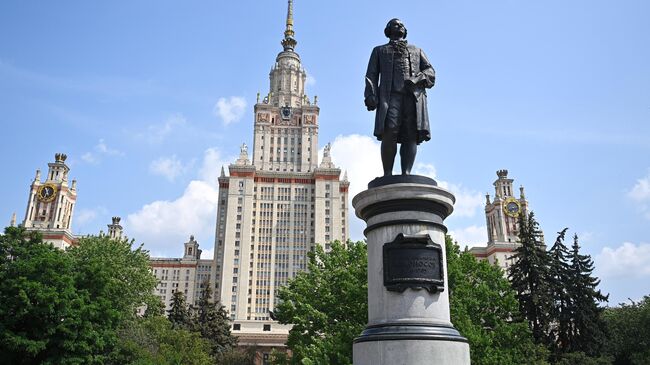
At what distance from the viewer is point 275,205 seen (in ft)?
368

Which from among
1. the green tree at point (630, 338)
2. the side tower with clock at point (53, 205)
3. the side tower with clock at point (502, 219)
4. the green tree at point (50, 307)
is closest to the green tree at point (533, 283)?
the green tree at point (630, 338)

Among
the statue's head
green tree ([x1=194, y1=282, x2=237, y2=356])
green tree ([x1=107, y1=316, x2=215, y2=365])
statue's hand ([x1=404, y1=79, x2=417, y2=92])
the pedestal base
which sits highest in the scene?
the statue's head

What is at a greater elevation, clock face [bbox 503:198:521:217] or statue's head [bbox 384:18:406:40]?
clock face [bbox 503:198:521:217]

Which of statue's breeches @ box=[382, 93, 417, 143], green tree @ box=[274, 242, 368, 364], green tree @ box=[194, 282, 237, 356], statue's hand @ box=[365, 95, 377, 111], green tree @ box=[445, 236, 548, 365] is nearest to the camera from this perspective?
statue's breeches @ box=[382, 93, 417, 143]

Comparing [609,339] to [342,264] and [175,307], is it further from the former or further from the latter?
[175,307]

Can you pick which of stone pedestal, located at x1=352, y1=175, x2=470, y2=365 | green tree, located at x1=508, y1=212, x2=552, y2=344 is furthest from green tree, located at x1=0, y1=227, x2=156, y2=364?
green tree, located at x1=508, y1=212, x2=552, y2=344

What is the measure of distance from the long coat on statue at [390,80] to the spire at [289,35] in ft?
397

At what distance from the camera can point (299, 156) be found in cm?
11688

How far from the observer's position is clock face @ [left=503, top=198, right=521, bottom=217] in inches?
4087

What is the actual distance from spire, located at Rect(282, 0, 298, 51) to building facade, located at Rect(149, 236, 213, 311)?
5703 centimetres

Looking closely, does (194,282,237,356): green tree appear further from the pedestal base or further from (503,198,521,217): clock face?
(503,198,521,217): clock face

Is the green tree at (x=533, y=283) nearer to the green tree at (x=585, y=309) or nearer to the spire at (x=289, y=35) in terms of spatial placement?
the green tree at (x=585, y=309)

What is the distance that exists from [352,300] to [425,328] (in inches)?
575

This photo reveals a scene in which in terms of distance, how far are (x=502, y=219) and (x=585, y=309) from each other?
72159 millimetres
